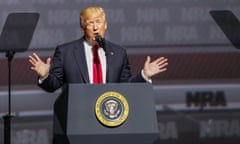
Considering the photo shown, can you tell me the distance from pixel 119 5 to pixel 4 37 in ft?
2.40

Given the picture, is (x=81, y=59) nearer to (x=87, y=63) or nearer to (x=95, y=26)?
(x=87, y=63)

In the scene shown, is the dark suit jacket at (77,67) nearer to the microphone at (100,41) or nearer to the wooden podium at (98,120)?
the microphone at (100,41)

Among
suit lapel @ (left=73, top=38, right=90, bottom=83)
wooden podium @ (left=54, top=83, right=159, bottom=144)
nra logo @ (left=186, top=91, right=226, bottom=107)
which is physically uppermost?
suit lapel @ (left=73, top=38, right=90, bottom=83)

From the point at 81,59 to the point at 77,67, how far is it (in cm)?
4

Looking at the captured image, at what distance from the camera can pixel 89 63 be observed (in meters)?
2.34

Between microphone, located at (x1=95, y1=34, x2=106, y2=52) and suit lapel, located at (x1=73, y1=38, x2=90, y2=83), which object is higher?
microphone, located at (x1=95, y1=34, x2=106, y2=52)

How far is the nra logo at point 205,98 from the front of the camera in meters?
3.71

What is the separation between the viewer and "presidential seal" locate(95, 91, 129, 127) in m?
2.05

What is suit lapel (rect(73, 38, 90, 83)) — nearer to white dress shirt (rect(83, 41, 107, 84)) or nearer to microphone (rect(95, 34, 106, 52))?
white dress shirt (rect(83, 41, 107, 84))

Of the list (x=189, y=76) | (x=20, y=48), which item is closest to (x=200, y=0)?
(x=189, y=76)

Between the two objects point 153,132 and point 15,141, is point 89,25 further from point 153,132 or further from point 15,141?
point 15,141

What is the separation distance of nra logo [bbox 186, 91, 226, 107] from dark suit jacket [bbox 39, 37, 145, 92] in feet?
4.45

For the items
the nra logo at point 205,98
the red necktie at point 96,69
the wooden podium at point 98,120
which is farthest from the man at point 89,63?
the nra logo at point 205,98

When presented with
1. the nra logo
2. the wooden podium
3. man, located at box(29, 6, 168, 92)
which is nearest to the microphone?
man, located at box(29, 6, 168, 92)
